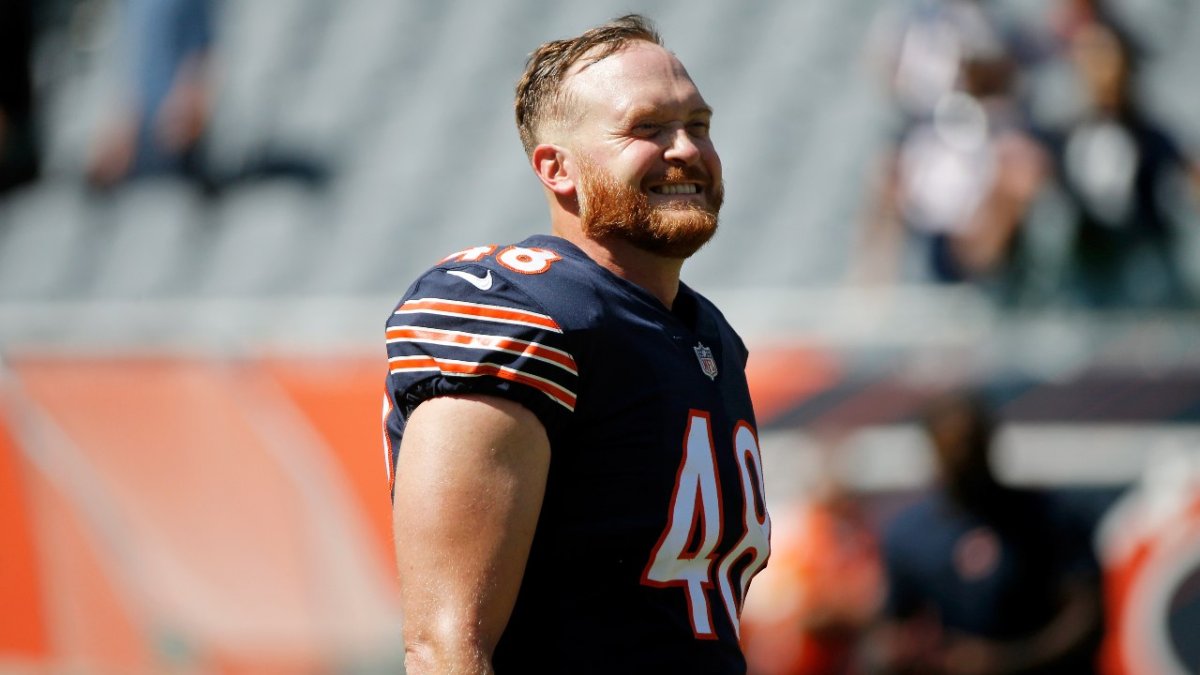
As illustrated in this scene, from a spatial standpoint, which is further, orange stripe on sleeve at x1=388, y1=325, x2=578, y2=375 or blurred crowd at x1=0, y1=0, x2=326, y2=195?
blurred crowd at x1=0, y1=0, x2=326, y2=195

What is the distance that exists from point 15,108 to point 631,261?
808cm

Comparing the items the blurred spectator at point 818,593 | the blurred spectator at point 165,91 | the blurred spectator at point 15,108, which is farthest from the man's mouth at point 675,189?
the blurred spectator at point 15,108

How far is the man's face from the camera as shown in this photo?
2.27 m

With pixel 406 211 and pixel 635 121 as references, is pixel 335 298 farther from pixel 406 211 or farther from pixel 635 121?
pixel 635 121

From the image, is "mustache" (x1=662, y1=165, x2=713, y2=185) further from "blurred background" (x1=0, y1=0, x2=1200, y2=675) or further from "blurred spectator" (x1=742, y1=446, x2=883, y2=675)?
"blurred spectator" (x1=742, y1=446, x2=883, y2=675)

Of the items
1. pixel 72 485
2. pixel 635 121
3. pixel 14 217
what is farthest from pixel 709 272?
pixel 635 121

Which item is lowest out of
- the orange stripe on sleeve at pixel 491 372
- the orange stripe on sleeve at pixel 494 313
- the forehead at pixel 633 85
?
the orange stripe on sleeve at pixel 491 372

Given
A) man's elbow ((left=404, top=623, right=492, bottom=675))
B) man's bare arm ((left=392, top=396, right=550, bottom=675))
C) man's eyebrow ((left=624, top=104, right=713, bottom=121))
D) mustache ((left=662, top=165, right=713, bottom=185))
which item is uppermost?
man's eyebrow ((left=624, top=104, right=713, bottom=121))

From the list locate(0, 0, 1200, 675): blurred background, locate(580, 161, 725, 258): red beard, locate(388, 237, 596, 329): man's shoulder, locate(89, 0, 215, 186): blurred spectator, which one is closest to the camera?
locate(388, 237, 596, 329): man's shoulder

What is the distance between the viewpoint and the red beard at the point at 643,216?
226 cm

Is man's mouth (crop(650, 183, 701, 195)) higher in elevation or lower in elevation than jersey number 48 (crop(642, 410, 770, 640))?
higher

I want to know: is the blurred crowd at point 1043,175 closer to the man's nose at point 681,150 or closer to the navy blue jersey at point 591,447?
the man's nose at point 681,150

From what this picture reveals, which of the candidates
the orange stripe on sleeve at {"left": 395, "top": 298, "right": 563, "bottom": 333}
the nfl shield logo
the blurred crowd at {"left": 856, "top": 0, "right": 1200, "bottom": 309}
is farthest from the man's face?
the blurred crowd at {"left": 856, "top": 0, "right": 1200, "bottom": 309}

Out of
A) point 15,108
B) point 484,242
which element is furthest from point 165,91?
point 484,242
